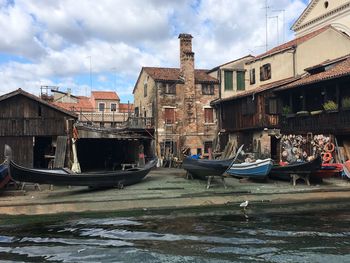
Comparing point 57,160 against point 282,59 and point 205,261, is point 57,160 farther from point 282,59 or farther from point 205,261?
point 282,59

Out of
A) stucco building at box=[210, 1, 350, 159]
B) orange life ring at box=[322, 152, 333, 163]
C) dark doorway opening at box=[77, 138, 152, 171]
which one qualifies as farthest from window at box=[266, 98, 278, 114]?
dark doorway opening at box=[77, 138, 152, 171]

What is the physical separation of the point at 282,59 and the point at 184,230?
21.3 metres

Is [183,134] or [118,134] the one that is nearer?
[118,134]

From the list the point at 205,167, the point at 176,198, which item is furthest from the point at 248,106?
the point at 176,198

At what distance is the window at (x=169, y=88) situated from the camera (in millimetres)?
33375

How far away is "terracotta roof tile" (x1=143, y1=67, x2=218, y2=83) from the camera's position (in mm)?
33825

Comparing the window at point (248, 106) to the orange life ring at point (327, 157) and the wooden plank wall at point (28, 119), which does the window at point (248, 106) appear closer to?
the orange life ring at point (327, 157)

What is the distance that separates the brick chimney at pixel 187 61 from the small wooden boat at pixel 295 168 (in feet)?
50.8

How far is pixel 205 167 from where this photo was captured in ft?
60.6

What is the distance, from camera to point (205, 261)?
Answer: 28.1 feet

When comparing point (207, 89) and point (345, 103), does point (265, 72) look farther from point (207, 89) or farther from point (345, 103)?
point (345, 103)

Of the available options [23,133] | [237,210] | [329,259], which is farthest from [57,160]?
[329,259]

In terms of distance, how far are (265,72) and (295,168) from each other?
14915 millimetres

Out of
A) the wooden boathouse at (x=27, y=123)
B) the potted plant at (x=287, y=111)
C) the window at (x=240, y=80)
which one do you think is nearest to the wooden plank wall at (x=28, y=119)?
the wooden boathouse at (x=27, y=123)
